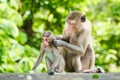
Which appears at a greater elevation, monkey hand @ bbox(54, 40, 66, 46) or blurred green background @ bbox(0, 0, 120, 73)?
blurred green background @ bbox(0, 0, 120, 73)

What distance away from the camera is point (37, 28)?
11.5m

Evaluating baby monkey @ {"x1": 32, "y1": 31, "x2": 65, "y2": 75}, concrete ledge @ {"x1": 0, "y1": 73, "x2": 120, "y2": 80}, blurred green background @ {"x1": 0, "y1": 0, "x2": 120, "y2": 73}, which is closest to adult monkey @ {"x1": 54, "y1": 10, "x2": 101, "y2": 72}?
baby monkey @ {"x1": 32, "y1": 31, "x2": 65, "y2": 75}

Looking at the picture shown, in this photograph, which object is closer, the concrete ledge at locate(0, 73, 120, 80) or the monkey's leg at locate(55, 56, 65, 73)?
the concrete ledge at locate(0, 73, 120, 80)

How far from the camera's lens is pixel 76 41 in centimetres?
643

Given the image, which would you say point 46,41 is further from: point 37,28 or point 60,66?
point 37,28

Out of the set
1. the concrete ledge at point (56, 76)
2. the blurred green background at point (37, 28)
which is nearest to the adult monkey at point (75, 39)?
the concrete ledge at point (56, 76)

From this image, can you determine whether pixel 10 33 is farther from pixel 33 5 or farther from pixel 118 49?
pixel 118 49

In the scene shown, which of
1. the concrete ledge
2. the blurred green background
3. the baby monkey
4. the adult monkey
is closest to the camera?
the concrete ledge

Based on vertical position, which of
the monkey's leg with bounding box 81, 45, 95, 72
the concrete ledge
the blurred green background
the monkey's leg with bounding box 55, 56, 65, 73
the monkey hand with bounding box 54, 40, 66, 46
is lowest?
the concrete ledge

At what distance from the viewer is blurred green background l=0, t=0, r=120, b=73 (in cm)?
864

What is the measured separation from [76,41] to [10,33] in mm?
2562

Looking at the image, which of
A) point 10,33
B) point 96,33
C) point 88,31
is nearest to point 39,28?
point 96,33

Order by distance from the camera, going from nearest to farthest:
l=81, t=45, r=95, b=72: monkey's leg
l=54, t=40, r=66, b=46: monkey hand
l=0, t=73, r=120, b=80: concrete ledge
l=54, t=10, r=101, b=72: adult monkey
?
l=0, t=73, r=120, b=80: concrete ledge
l=54, t=40, r=66, b=46: monkey hand
l=54, t=10, r=101, b=72: adult monkey
l=81, t=45, r=95, b=72: monkey's leg

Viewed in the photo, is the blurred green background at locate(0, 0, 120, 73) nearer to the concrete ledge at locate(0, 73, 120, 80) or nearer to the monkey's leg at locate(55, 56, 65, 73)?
the monkey's leg at locate(55, 56, 65, 73)
